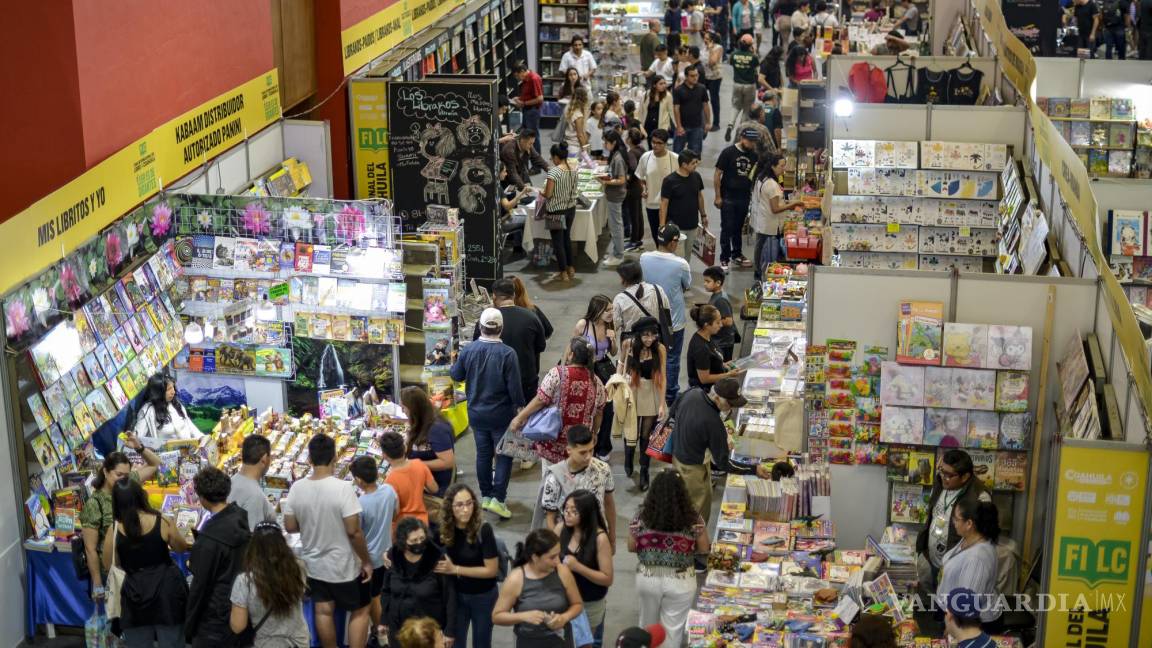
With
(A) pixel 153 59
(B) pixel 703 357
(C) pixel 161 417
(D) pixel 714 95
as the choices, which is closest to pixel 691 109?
(D) pixel 714 95

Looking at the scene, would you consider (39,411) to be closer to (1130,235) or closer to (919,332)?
(919,332)

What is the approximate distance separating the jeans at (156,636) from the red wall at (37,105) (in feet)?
7.99

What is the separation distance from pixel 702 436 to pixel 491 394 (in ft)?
5.28

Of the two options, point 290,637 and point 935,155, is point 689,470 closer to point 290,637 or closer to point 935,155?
point 290,637

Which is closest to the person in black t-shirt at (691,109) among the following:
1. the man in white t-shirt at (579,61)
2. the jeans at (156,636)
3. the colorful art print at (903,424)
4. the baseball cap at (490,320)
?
the man in white t-shirt at (579,61)

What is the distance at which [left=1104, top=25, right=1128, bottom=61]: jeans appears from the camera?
21250 mm

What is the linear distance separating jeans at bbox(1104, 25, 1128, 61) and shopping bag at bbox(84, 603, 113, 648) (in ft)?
59.5

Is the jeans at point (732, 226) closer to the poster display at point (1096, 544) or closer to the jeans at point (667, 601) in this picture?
the jeans at point (667, 601)

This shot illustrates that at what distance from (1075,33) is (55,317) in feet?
59.6

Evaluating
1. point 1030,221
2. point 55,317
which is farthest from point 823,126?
point 55,317

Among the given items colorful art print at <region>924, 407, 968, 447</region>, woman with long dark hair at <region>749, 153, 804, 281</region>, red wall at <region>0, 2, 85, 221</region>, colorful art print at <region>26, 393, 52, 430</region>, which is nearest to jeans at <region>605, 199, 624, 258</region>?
woman with long dark hair at <region>749, 153, 804, 281</region>

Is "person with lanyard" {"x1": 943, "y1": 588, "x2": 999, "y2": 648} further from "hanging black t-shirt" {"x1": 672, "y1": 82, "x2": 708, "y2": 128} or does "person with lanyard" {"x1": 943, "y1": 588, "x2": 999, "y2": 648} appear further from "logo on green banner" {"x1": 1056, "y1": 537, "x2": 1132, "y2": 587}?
"hanging black t-shirt" {"x1": 672, "y1": 82, "x2": 708, "y2": 128}

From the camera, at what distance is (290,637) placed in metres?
6.79

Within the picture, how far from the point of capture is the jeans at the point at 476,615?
699 cm
